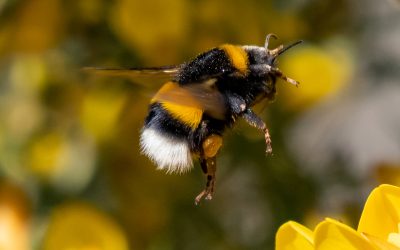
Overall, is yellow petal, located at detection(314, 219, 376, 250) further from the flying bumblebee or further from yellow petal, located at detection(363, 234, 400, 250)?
the flying bumblebee

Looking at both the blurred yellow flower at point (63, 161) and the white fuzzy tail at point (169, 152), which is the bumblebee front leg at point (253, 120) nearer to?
the white fuzzy tail at point (169, 152)

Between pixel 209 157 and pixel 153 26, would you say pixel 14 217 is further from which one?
pixel 209 157

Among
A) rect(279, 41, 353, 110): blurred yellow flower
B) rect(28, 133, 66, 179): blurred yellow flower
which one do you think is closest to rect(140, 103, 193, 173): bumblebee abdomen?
rect(28, 133, 66, 179): blurred yellow flower

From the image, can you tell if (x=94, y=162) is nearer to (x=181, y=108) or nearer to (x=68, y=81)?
(x=68, y=81)

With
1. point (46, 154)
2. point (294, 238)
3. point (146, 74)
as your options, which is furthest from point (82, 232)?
point (294, 238)

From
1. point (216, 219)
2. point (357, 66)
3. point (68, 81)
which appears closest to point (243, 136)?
point (216, 219)

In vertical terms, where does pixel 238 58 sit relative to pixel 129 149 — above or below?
above
